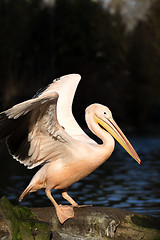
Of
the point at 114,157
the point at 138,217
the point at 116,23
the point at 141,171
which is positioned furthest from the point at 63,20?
the point at 138,217

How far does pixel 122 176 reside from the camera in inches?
454

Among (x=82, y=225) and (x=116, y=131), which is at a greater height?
(x=116, y=131)

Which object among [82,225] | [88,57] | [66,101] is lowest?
[82,225]

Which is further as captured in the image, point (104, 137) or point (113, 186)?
point (113, 186)

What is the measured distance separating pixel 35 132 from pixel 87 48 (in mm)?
29302

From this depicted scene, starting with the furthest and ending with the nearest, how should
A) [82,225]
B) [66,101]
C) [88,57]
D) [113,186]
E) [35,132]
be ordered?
[88,57] < [113,186] < [66,101] < [35,132] < [82,225]

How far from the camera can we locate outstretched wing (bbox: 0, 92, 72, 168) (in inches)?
205

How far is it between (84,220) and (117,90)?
81.7 ft

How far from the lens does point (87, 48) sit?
34.6 meters

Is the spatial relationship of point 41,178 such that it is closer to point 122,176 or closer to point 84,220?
point 84,220

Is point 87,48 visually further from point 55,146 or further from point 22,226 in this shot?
point 22,226

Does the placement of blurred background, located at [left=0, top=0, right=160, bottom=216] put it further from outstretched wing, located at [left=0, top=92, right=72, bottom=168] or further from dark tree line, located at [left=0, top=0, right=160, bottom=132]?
outstretched wing, located at [left=0, top=92, right=72, bottom=168]

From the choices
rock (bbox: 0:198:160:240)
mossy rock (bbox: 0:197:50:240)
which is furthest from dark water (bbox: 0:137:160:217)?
mossy rock (bbox: 0:197:50:240)

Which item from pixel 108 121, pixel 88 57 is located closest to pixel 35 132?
pixel 108 121
